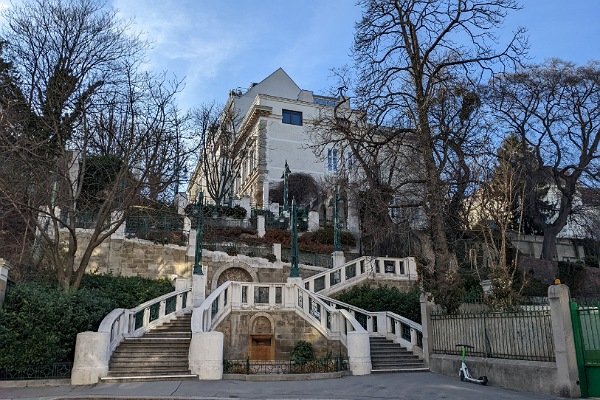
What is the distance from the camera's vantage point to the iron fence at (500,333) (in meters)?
10.6

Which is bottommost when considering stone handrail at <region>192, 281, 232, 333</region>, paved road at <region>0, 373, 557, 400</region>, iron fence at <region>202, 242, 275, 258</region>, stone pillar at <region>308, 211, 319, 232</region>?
paved road at <region>0, 373, 557, 400</region>

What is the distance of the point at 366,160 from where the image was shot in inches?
878

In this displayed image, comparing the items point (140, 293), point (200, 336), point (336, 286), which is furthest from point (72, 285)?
point (336, 286)

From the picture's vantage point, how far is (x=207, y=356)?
1299 centimetres

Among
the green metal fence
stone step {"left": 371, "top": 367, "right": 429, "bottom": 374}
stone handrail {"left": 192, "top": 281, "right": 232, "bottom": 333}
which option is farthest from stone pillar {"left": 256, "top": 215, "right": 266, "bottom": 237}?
the green metal fence

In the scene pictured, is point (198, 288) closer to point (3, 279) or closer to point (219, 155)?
point (3, 279)

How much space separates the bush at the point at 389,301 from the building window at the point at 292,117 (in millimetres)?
31030

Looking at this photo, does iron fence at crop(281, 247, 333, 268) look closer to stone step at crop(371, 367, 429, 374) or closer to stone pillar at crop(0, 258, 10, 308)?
stone step at crop(371, 367, 429, 374)

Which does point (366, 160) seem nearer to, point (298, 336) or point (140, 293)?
point (298, 336)

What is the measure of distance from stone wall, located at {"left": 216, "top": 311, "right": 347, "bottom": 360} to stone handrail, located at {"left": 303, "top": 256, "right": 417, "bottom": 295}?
12.1 feet

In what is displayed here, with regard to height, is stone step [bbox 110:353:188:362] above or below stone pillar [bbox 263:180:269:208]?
below

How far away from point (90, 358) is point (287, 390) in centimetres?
502

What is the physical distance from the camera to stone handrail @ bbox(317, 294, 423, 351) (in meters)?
16.4

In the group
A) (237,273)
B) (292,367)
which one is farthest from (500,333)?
(237,273)
